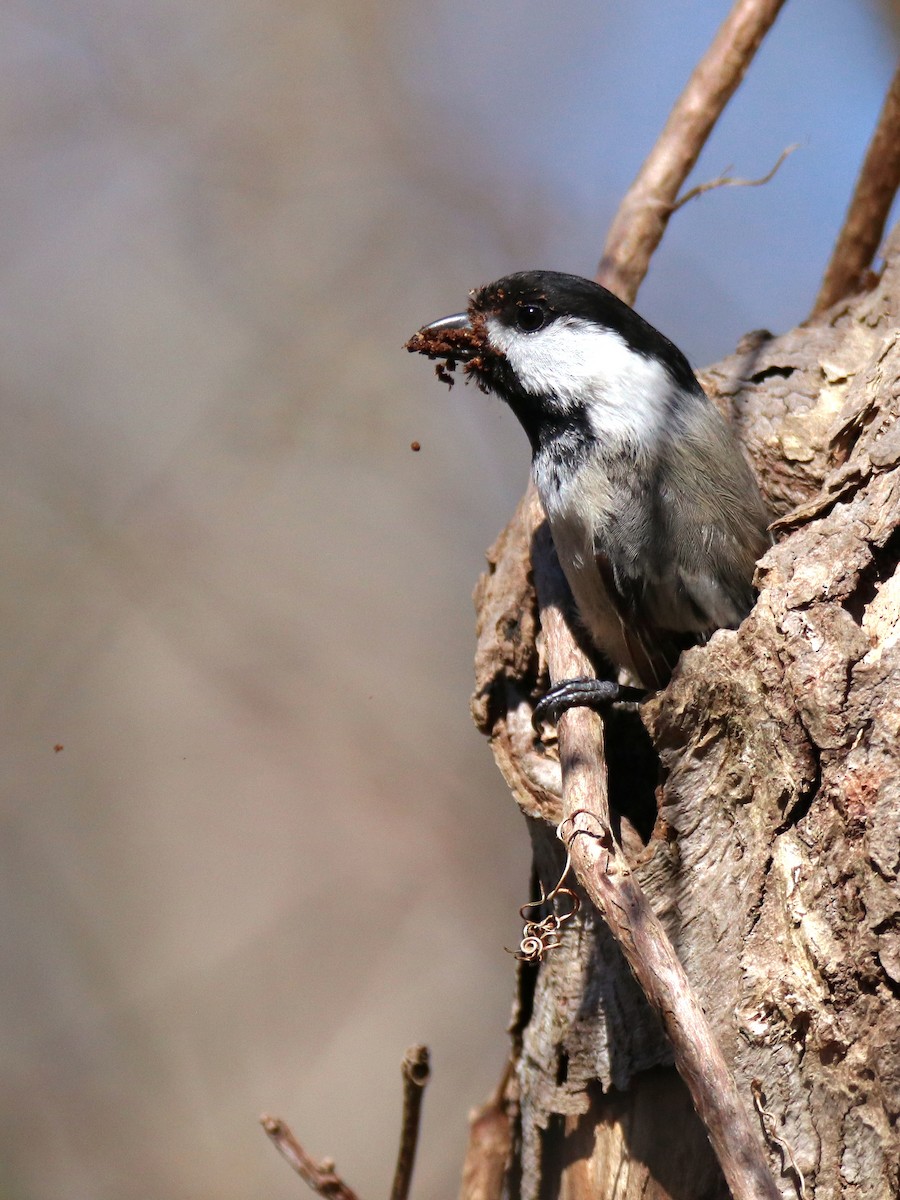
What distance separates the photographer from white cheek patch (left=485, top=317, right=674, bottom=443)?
2.32 meters

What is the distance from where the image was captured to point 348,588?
4602 millimetres

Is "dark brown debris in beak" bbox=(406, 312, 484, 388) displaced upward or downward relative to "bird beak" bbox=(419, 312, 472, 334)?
downward

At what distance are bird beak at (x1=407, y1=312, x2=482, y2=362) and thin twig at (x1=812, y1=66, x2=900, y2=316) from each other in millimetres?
1237

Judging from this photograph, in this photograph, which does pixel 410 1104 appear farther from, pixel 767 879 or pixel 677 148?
pixel 677 148

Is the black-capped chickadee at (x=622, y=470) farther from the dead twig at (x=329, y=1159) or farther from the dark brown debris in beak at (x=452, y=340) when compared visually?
the dead twig at (x=329, y=1159)

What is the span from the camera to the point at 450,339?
8.15 feet

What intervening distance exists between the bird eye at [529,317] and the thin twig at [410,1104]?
1.52 m

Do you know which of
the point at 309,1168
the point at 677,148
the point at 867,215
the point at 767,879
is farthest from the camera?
the point at 867,215

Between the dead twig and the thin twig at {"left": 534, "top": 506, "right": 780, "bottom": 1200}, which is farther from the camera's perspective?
the dead twig

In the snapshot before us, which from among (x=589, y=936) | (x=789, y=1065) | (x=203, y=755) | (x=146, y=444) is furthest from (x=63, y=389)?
(x=789, y=1065)

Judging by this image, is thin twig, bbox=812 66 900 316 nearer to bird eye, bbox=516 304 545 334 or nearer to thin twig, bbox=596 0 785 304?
thin twig, bbox=596 0 785 304

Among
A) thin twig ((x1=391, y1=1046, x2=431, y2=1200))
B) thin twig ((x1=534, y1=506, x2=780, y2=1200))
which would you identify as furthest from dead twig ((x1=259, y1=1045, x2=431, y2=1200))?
thin twig ((x1=534, y1=506, x2=780, y2=1200))

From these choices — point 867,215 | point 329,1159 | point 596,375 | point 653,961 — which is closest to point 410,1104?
point 329,1159

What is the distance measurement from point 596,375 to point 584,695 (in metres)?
0.73
